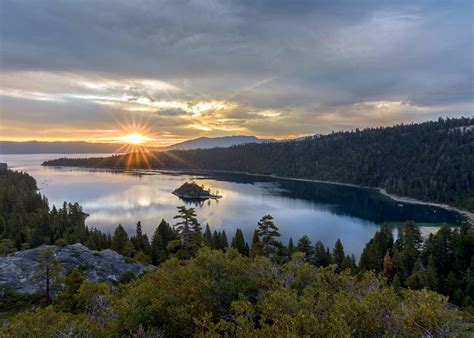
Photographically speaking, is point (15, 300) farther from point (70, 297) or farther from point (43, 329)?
point (43, 329)

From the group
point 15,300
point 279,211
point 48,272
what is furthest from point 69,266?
point 279,211

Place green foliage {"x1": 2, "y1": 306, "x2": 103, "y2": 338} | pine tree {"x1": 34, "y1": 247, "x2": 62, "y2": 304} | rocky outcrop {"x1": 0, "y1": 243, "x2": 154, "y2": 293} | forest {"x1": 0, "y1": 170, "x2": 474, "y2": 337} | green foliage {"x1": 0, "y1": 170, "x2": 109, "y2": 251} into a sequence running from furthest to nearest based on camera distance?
1. green foliage {"x1": 0, "y1": 170, "x2": 109, "y2": 251}
2. rocky outcrop {"x1": 0, "y1": 243, "x2": 154, "y2": 293}
3. pine tree {"x1": 34, "y1": 247, "x2": 62, "y2": 304}
4. green foliage {"x1": 2, "y1": 306, "x2": 103, "y2": 338}
5. forest {"x1": 0, "y1": 170, "x2": 474, "y2": 337}

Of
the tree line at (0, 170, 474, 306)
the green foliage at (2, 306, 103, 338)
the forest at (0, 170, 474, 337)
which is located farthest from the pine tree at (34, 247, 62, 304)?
the green foliage at (2, 306, 103, 338)

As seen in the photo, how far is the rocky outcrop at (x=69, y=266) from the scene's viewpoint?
39906 mm

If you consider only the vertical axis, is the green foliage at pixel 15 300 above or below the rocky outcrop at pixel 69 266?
below

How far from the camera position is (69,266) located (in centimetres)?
4422

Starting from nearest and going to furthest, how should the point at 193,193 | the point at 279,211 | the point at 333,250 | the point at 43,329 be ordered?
1. the point at 43,329
2. the point at 333,250
3. the point at 279,211
4. the point at 193,193

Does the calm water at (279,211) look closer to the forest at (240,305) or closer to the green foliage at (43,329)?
the forest at (240,305)

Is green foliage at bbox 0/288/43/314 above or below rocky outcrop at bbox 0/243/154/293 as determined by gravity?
below

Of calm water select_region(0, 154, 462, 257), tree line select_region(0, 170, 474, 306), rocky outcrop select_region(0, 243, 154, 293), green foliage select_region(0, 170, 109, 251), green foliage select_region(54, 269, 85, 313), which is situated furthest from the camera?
calm water select_region(0, 154, 462, 257)

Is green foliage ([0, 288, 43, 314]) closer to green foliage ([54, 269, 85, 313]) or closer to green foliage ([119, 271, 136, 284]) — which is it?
green foliage ([54, 269, 85, 313])

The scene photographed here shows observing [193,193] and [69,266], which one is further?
[193,193]

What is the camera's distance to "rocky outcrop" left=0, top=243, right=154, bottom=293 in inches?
1571

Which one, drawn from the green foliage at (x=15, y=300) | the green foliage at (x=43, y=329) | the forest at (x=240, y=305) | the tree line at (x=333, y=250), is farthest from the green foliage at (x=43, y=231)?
the green foliage at (x=43, y=329)
